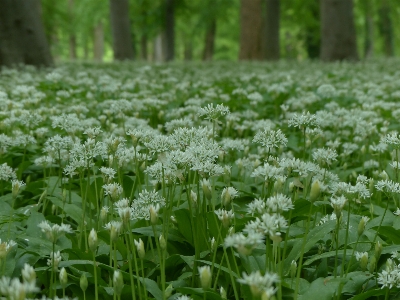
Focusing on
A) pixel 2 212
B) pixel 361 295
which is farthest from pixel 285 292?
pixel 2 212

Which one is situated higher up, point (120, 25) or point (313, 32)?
point (120, 25)

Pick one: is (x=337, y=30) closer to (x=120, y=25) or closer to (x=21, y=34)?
(x=120, y=25)

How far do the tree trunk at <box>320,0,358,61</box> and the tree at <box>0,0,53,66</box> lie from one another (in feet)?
26.0

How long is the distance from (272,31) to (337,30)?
14.4ft

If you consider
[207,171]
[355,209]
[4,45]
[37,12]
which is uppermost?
[37,12]

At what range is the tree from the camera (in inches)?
409

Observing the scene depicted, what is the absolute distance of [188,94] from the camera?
7.11m

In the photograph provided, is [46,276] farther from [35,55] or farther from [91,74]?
[35,55]

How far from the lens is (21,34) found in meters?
10.6

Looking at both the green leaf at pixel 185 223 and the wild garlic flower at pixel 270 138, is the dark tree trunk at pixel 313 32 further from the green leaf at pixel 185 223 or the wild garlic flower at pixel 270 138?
the green leaf at pixel 185 223

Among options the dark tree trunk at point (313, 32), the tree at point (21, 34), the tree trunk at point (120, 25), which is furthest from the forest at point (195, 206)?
the dark tree trunk at point (313, 32)

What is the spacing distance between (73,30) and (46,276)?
1401 inches

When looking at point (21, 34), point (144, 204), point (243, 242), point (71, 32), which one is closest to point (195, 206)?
point (144, 204)

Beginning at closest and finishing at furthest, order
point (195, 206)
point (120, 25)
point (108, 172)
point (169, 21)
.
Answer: point (195, 206) < point (108, 172) < point (120, 25) < point (169, 21)
